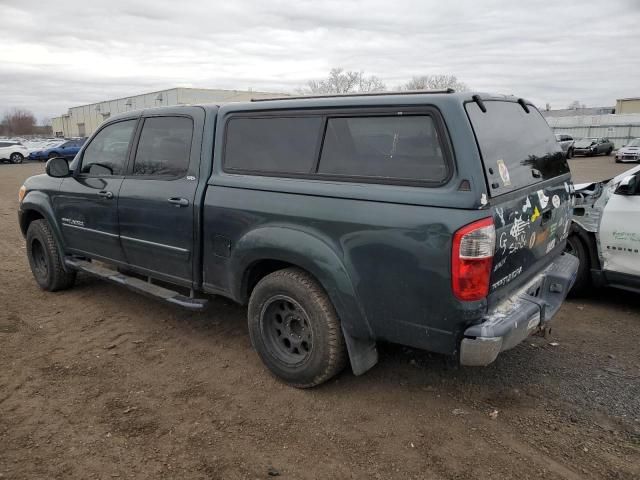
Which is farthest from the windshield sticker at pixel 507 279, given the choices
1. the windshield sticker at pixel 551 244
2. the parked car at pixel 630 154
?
the parked car at pixel 630 154

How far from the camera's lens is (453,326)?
2.75 meters

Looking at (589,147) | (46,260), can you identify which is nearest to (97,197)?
(46,260)

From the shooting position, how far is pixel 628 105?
6238cm

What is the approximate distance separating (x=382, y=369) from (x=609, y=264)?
8.55 ft

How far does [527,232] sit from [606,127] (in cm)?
4809

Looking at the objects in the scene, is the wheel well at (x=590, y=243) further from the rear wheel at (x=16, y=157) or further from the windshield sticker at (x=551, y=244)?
the rear wheel at (x=16, y=157)

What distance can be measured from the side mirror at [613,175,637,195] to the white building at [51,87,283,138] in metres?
35.0

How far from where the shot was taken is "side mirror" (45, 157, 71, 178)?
4.91m

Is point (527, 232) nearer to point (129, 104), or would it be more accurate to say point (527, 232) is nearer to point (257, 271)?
point (257, 271)

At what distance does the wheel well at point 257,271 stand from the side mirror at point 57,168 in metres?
2.53

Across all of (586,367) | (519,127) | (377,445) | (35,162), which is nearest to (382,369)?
(377,445)

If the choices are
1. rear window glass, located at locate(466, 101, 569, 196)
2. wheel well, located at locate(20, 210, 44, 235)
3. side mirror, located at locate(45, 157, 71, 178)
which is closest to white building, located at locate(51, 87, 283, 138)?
wheel well, located at locate(20, 210, 44, 235)

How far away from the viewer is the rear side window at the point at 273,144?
3324 millimetres

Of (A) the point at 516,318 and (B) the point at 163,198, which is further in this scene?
(B) the point at 163,198
